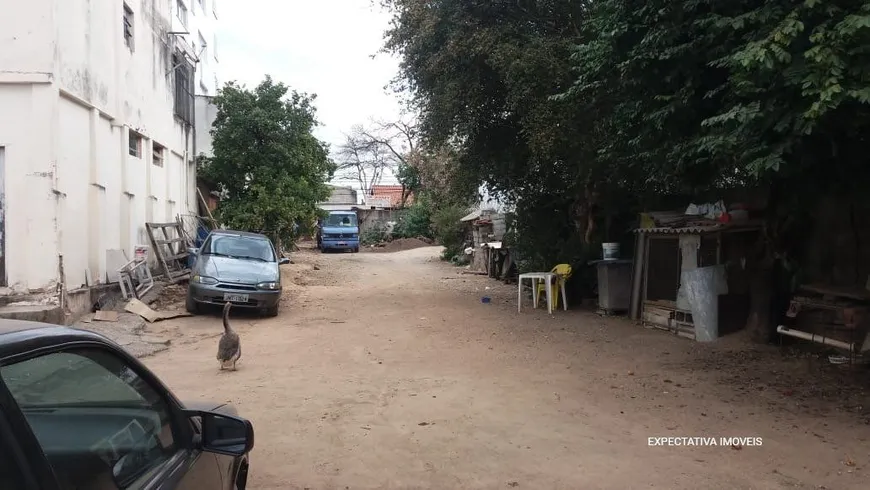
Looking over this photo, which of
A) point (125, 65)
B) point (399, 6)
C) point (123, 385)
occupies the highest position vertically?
point (399, 6)

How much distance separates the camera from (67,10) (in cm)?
1022

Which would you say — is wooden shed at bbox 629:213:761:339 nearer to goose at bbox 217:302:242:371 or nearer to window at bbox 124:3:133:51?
goose at bbox 217:302:242:371

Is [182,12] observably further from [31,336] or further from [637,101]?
[31,336]

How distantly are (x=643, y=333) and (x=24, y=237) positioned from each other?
32.7 feet

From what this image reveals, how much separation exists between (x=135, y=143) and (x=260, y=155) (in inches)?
215

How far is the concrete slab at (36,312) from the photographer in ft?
30.1

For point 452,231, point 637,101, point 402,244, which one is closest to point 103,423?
point 637,101

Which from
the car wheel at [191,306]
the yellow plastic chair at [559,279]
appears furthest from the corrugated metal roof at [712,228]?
the car wheel at [191,306]

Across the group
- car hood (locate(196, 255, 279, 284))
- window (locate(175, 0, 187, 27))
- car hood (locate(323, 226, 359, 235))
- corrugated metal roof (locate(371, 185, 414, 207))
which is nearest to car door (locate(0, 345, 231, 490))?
car hood (locate(196, 255, 279, 284))

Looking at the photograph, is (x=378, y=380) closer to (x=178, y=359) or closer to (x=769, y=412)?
(x=178, y=359)

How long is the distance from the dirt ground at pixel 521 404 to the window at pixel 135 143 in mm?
4951

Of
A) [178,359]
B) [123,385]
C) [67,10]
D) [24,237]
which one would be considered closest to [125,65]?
[67,10]

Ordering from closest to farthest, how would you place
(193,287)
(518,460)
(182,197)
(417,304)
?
(518,460) < (193,287) < (417,304) < (182,197)

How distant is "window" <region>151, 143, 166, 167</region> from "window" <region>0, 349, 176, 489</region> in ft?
48.6
